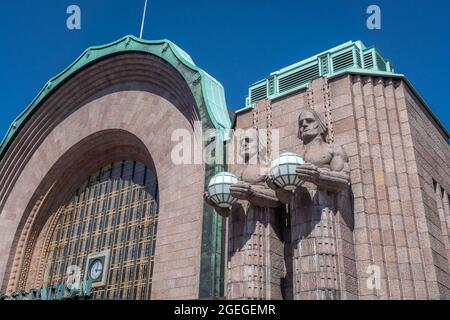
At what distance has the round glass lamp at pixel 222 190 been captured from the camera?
36.3 feet

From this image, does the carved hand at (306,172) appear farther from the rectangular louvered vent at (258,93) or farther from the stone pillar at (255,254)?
the rectangular louvered vent at (258,93)

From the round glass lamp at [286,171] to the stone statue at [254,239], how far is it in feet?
3.21

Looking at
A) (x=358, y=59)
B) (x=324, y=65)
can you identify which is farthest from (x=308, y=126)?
(x=358, y=59)

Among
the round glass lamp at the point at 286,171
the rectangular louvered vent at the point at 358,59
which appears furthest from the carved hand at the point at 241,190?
the rectangular louvered vent at the point at 358,59

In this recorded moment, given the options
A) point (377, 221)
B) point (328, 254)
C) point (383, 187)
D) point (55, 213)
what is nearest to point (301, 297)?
point (328, 254)

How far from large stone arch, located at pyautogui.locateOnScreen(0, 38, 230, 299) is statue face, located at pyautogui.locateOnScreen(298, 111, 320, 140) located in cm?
440

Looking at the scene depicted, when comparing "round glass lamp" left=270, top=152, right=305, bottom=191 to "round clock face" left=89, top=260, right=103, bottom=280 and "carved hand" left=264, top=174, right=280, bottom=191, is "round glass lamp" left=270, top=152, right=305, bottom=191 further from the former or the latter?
"round clock face" left=89, top=260, right=103, bottom=280

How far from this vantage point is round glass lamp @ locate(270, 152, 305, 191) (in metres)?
9.83

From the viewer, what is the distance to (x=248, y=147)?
12250 millimetres

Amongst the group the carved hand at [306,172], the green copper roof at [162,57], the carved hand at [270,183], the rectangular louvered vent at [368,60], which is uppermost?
the green copper roof at [162,57]

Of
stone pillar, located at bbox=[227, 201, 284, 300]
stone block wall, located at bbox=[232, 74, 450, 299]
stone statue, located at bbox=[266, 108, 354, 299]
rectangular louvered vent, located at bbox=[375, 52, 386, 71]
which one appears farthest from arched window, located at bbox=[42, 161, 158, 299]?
rectangular louvered vent, located at bbox=[375, 52, 386, 71]

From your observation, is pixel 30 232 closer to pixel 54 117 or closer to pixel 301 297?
pixel 54 117

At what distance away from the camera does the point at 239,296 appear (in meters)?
10.3

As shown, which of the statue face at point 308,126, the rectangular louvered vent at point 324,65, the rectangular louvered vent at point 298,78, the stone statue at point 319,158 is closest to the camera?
the stone statue at point 319,158
